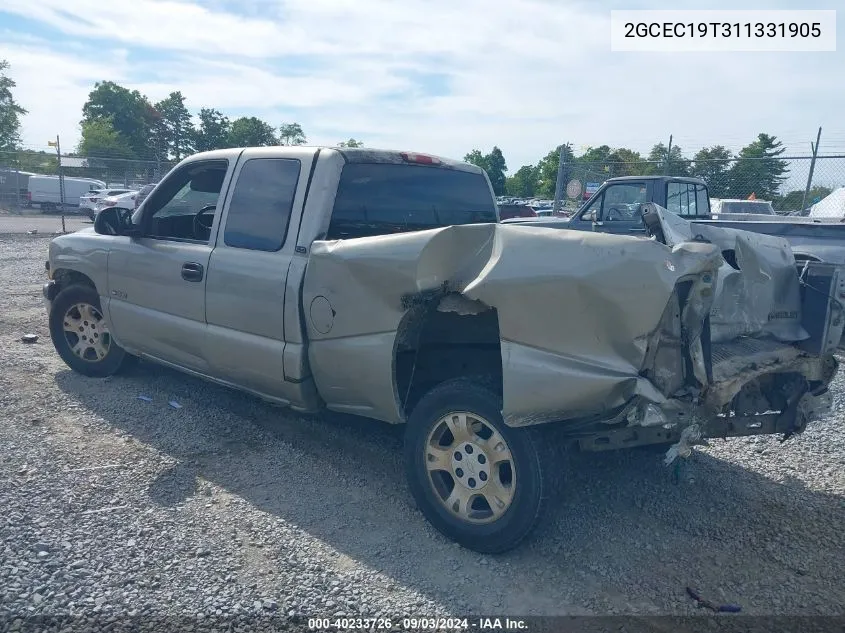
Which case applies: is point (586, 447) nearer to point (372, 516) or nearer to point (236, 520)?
point (372, 516)

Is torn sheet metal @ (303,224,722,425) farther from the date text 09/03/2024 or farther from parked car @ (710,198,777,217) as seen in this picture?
parked car @ (710,198,777,217)

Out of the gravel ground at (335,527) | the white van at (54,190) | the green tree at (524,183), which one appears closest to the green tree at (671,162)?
the gravel ground at (335,527)

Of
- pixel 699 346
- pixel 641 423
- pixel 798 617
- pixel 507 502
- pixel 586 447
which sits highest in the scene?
pixel 699 346

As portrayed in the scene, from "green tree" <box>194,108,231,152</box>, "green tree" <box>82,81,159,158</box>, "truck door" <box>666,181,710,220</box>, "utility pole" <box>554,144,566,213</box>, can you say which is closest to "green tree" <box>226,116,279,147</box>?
"green tree" <box>194,108,231,152</box>

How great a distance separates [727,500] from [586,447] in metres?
1.37

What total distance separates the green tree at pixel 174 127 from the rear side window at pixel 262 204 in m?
57.1

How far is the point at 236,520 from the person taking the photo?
370 centimetres

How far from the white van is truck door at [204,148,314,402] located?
30128mm

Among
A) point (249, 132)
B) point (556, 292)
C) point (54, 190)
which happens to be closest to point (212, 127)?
point (249, 132)

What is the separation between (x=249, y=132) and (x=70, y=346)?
44425mm

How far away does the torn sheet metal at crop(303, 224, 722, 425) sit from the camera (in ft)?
9.89

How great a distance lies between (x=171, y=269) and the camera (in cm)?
493

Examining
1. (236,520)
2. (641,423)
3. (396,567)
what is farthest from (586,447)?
(236,520)

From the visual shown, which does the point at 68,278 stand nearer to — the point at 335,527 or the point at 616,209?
the point at 335,527
